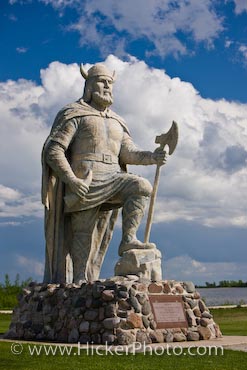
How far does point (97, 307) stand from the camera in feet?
34.5

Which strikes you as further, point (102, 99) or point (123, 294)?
point (102, 99)

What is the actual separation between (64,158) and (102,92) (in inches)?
59.4

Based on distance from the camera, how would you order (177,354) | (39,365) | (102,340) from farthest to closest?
1. (102,340)
2. (177,354)
3. (39,365)

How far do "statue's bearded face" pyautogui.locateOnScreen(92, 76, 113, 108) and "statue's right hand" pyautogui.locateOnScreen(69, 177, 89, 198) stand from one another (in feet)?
5.45

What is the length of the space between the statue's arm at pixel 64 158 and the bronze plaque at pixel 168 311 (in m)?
2.28

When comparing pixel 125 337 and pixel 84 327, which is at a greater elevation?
pixel 84 327

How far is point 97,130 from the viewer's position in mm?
12188

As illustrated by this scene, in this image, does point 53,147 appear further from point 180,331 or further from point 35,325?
point 180,331

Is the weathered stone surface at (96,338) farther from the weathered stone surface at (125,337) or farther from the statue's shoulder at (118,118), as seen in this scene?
the statue's shoulder at (118,118)

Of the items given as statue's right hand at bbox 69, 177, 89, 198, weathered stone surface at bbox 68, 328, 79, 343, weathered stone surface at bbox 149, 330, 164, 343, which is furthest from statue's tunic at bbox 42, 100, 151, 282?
weathered stone surface at bbox 149, 330, 164, 343

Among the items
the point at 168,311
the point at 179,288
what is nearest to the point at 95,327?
the point at 168,311

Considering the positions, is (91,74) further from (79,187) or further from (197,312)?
(197,312)

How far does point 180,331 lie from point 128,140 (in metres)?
3.84

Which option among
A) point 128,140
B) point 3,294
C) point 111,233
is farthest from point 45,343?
point 3,294
